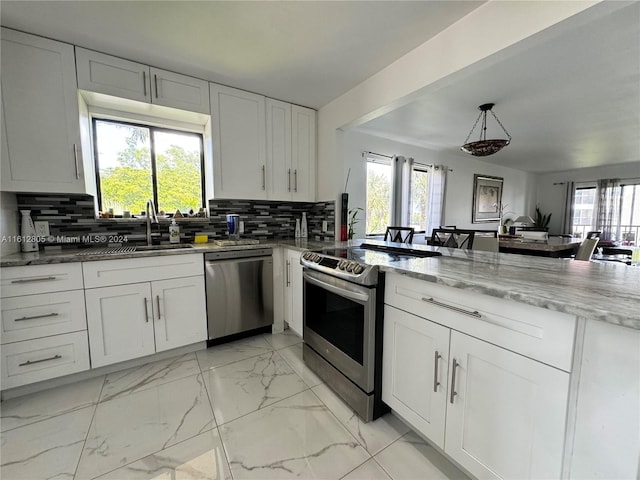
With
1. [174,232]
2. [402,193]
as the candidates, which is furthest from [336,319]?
[402,193]

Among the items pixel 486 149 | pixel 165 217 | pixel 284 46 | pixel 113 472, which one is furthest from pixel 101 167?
pixel 486 149

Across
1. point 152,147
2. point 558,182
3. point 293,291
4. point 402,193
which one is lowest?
point 293,291

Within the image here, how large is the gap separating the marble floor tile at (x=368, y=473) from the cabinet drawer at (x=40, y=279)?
206 cm

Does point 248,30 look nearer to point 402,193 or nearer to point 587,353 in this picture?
point 587,353

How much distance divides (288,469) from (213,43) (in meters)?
2.68

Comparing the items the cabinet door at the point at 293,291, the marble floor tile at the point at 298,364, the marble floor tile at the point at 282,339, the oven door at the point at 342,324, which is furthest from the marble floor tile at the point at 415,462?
the marble floor tile at the point at 282,339

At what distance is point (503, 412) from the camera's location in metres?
0.97

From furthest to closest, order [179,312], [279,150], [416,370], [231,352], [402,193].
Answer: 1. [402,193]
2. [279,150]
3. [231,352]
4. [179,312]
5. [416,370]

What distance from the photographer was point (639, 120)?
11.1ft

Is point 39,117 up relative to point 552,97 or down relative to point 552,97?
down

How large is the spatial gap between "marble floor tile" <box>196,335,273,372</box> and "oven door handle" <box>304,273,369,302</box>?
0.90 m

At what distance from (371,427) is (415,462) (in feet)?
0.91

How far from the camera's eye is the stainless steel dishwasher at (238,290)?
2.29 metres

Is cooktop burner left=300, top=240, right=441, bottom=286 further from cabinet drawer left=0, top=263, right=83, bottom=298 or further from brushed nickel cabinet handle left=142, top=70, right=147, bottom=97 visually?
brushed nickel cabinet handle left=142, top=70, right=147, bottom=97
